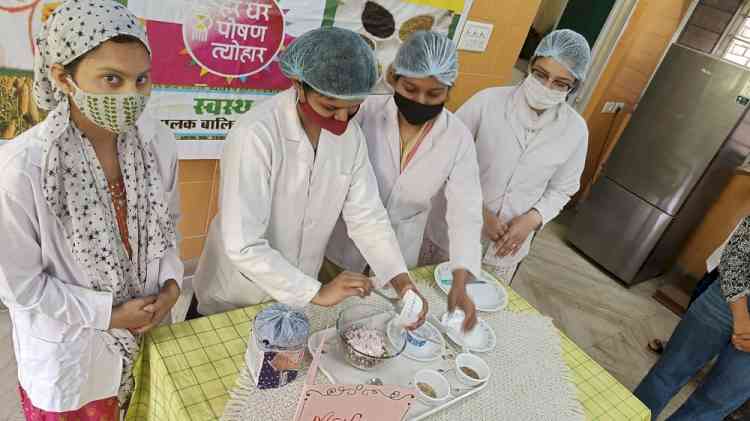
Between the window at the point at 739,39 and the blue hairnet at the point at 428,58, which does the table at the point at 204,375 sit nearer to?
the blue hairnet at the point at 428,58

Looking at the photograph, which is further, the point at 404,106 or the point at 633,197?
the point at 633,197

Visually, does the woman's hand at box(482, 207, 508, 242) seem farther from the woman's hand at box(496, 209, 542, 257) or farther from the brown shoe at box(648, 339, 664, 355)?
the brown shoe at box(648, 339, 664, 355)

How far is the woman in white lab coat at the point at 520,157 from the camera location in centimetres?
205

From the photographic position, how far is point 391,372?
1301 mm

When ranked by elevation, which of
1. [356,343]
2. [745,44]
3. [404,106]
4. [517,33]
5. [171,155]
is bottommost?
[356,343]

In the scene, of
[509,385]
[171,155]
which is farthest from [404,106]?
[509,385]

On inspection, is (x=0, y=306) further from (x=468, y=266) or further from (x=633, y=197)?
(x=633, y=197)

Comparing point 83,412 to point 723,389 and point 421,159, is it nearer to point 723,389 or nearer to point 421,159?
point 421,159

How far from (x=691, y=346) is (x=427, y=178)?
143 centimetres

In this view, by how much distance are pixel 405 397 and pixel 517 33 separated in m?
2.54

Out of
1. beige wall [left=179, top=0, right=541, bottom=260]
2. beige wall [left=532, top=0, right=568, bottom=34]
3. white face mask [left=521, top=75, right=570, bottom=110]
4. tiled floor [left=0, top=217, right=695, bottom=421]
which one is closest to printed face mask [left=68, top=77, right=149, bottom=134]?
beige wall [left=179, top=0, right=541, bottom=260]

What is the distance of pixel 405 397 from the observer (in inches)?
39.8

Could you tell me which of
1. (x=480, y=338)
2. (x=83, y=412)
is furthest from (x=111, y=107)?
(x=480, y=338)

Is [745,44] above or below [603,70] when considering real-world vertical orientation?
above
